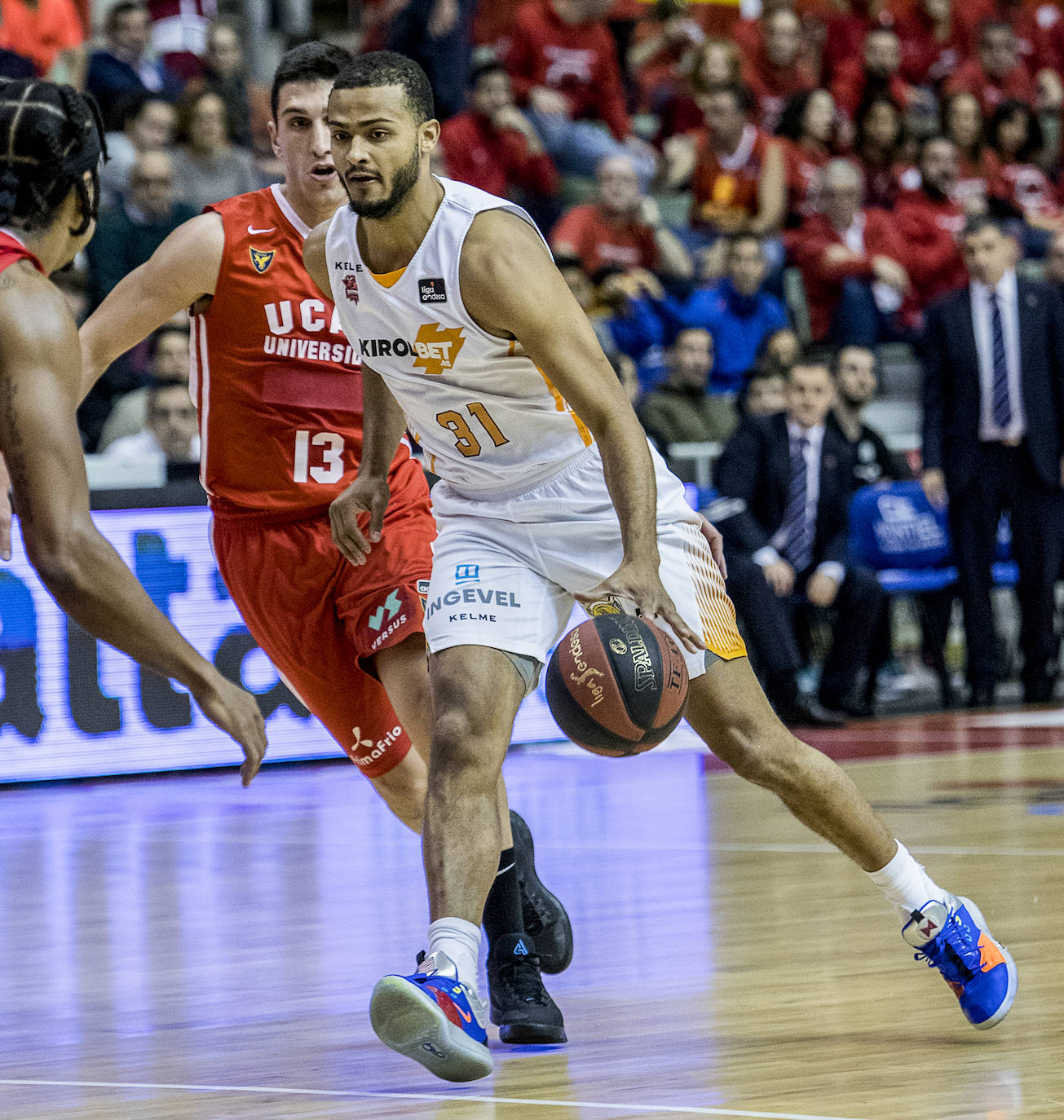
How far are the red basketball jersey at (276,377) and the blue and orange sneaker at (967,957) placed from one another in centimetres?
186

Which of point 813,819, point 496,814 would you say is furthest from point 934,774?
point 496,814

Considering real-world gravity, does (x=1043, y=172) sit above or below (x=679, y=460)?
above

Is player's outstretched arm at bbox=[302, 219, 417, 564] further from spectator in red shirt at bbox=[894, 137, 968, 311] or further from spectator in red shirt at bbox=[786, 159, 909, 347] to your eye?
spectator in red shirt at bbox=[894, 137, 968, 311]

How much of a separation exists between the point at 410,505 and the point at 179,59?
8396 millimetres

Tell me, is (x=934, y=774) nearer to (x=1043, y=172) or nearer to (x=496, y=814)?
(x=496, y=814)

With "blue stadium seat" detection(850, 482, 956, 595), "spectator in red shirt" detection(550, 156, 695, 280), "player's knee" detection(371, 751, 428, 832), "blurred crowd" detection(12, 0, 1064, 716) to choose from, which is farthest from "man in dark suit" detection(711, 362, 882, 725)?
"player's knee" detection(371, 751, 428, 832)

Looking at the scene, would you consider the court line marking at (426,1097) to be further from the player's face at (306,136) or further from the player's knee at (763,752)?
the player's face at (306,136)

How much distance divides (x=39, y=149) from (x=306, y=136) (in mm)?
1433

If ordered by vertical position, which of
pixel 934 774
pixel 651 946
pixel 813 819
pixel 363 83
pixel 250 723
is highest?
pixel 363 83

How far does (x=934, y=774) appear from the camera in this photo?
342 inches

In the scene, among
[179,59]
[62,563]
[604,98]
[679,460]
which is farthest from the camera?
[604,98]

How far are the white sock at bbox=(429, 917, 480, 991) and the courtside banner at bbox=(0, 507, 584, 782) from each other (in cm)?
574

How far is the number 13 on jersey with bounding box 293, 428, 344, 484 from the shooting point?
5.18m

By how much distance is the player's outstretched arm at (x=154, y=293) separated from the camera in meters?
5.01
